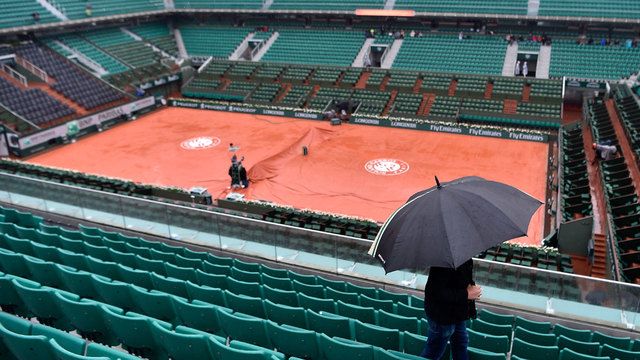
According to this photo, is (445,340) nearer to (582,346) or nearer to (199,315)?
(582,346)

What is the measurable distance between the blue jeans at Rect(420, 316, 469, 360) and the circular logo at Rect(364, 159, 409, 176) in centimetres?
2020

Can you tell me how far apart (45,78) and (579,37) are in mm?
47444

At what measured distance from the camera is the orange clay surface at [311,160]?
2420cm

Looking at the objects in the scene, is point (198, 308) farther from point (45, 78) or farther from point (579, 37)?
point (579, 37)

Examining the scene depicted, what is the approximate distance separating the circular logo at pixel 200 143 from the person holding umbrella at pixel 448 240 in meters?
26.9

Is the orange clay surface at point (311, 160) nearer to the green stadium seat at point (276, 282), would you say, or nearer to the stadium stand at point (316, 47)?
the green stadium seat at point (276, 282)

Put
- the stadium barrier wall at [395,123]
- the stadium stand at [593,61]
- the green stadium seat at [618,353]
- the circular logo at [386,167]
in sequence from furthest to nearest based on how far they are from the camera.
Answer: the stadium stand at [593,61] → the stadium barrier wall at [395,123] → the circular logo at [386,167] → the green stadium seat at [618,353]

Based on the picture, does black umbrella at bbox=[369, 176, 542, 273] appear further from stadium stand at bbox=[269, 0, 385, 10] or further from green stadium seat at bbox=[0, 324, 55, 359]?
stadium stand at bbox=[269, 0, 385, 10]

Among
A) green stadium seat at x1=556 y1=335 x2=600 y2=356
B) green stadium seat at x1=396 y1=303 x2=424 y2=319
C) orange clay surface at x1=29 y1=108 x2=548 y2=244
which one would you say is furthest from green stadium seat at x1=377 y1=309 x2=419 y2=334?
orange clay surface at x1=29 y1=108 x2=548 y2=244

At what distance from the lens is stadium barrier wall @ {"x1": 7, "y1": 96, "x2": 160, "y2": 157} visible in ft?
99.9

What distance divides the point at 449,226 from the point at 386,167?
21.8 meters

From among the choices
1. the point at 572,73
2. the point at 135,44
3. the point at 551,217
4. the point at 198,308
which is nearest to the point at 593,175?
the point at 551,217

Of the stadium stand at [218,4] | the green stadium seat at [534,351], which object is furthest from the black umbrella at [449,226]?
the stadium stand at [218,4]

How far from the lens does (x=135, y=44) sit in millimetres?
50656
